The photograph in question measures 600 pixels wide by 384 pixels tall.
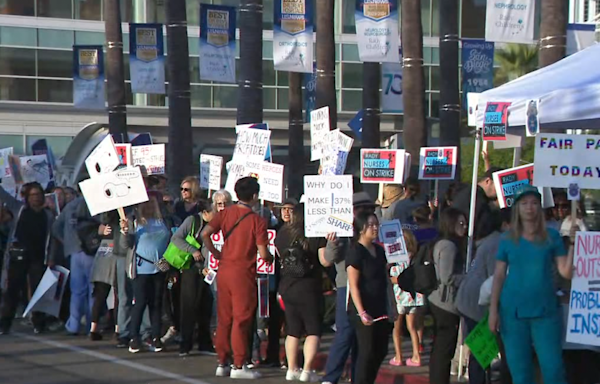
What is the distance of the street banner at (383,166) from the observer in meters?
13.9

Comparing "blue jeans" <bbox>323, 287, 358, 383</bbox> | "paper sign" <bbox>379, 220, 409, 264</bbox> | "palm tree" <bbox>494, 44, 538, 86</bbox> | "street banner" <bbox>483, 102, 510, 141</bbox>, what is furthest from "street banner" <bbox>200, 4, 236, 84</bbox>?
"palm tree" <bbox>494, 44, 538, 86</bbox>

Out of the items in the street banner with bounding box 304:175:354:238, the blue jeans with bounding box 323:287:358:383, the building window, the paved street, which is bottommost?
the paved street

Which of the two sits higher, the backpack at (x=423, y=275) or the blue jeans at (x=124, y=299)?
the backpack at (x=423, y=275)

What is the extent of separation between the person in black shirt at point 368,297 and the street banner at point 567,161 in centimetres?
167

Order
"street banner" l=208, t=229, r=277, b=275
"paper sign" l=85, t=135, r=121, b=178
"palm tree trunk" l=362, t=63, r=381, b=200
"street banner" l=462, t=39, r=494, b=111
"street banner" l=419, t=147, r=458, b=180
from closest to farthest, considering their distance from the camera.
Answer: "street banner" l=208, t=229, r=277, b=275, "paper sign" l=85, t=135, r=121, b=178, "street banner" l=419, t=147, r=458, b=180, "street banner" l=462, t=39, r=494, b=111, "palm tree trunk" l=362, t=63, r=381, b=200

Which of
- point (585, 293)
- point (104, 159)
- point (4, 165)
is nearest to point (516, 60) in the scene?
point (4, 165)

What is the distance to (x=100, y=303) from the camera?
45.8ft

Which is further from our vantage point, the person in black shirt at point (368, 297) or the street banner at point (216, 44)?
the street banner at point (216, 44)

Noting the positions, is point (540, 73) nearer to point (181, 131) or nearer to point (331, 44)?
point (181, 131)

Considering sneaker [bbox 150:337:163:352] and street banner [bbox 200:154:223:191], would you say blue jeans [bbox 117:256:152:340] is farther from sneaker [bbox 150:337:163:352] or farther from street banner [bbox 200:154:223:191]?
street banner [bbox 200:154:223:191]

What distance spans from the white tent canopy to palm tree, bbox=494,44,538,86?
3391 centimetres

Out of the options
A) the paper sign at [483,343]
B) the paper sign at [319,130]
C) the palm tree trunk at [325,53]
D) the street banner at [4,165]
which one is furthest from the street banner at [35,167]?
the paper sign at [483,343]

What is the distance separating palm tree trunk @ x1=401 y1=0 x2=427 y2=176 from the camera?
65.6ft

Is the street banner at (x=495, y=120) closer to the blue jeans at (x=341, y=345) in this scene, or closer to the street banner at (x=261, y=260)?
the blue jeans at (x=341, y=345)
